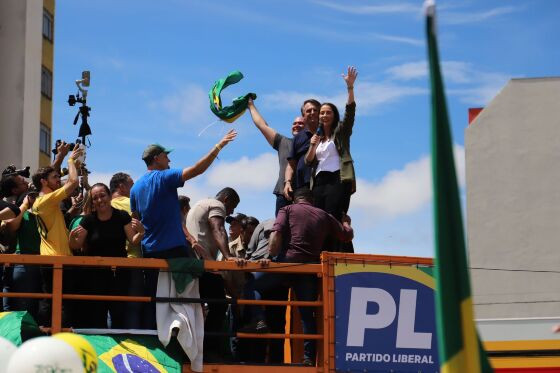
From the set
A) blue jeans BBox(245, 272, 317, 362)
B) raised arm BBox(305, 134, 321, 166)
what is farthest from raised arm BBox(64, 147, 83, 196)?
raised arm BBox(305, 134, 321, 166)

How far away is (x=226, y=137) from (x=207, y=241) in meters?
1.25

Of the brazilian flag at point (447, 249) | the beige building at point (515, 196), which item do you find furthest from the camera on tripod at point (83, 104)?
the brazilian flag at point (447, 249)

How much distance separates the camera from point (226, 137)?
32.0 feet

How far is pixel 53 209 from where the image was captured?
10070mm

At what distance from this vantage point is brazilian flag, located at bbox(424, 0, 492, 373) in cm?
Answer: 402

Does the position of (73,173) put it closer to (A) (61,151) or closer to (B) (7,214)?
(B) (7,214)

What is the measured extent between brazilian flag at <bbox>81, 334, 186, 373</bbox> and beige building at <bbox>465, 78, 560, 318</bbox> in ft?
43.2

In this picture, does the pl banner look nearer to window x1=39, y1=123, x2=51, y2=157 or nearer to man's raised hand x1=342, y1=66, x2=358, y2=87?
man's raised hand x1=342, y1=66, x2=358, y2=87

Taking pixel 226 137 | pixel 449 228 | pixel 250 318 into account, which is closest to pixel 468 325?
pixel 449 228

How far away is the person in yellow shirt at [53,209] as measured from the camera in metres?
10.0

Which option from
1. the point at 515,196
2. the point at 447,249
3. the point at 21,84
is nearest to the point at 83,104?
the point at 515,196

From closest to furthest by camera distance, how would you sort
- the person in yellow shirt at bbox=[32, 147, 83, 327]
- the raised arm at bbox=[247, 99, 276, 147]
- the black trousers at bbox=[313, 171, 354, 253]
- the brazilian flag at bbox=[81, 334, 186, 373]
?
the brazilian flag at bbox=[81, 334, 186, 373] → the person in yellow shirt at bbox=[32, 147, 83, 327] → the black trousers at bbox=[313, 171, 354, 253] → the raised arm at bbox=[247, 99, 276, 147]

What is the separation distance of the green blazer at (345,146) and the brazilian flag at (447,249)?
21.4 feet

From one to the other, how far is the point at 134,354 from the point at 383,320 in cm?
226
